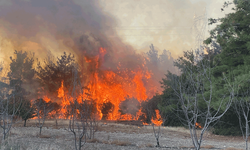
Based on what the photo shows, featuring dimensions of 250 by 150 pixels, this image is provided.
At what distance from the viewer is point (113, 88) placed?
4738 centimetres

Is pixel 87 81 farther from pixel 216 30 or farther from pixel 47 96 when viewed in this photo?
pixel 216 30

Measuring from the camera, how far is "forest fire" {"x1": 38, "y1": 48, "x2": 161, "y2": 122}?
131ft

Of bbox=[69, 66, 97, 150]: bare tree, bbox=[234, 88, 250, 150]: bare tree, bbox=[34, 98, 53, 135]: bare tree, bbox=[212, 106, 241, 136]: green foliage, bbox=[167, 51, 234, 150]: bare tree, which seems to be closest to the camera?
bbox=[167, 51, 234, 150]: bare tree

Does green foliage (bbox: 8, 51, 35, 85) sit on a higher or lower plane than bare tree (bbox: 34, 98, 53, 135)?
higher

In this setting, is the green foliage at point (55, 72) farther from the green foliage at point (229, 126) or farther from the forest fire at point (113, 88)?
the green foliage at point (229, 126)

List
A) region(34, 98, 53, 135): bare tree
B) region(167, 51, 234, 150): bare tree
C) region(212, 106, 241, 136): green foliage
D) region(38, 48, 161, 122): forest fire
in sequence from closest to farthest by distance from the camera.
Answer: region(167, 51, 234, 150): bare tree → region(34, 98, 53, 135): bare tree → region(212, 106, 241, 136): green foliage → region(38, 48, 161, 122): forest fire

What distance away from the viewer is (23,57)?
4659 centimetres

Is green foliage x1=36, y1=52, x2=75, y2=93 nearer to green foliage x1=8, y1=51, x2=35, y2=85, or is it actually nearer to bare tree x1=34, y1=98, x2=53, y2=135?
green foliage x1=8, y1=51, x2=35, y2=85

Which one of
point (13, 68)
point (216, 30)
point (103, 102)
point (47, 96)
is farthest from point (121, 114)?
point (216, 30)

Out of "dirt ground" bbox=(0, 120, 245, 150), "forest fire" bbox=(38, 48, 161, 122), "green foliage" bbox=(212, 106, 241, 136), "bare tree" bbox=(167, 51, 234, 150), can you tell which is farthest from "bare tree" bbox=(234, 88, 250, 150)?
"forest fire" bbox=(38, 48, 161, 122)

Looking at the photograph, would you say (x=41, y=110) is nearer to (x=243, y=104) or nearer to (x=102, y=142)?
(x=102, y=142)

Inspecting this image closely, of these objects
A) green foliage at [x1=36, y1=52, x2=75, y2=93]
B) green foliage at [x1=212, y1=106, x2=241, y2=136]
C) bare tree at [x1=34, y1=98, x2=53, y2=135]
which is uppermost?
green foliage at [x1=36, y1=52, x2=75, y2=93]

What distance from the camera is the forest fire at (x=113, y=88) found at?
40.1 meters

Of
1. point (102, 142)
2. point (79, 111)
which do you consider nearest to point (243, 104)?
point (102, 142)
